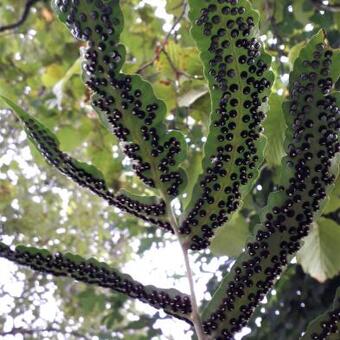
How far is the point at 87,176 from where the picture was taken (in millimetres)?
862

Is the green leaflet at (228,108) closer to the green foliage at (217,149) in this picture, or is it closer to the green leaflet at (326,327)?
the green foliage at (217,149)

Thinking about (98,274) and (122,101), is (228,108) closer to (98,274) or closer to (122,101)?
(122,101)

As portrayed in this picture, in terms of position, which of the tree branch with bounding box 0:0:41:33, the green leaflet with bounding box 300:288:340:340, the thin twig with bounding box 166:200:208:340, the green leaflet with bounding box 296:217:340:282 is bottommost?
the green leaflet with bounding box 300:288:340:340

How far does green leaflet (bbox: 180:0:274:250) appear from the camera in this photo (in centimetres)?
79

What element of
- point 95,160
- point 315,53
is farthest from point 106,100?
point 95,160

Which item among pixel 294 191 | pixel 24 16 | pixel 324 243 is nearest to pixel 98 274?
pixel 294 191

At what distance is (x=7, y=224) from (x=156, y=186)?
2499 mm

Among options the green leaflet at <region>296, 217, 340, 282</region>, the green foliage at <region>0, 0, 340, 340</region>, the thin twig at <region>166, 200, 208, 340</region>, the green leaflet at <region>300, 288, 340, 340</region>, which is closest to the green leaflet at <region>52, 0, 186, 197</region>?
the green foliage at <region>0, 0, 340, 340</region>

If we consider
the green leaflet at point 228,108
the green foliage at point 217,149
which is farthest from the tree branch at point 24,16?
the green leaflet at point 228,108

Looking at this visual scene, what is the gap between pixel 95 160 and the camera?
2338 mm

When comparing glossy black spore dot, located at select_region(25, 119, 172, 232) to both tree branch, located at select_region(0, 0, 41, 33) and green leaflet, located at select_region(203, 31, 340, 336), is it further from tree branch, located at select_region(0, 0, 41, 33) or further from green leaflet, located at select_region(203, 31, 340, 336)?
tree branch, located at select_region(0, 0, 41, 33)

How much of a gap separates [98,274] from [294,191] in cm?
28

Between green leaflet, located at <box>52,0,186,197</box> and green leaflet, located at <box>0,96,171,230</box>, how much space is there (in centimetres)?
3

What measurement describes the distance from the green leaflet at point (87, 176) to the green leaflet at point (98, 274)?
0.09m
